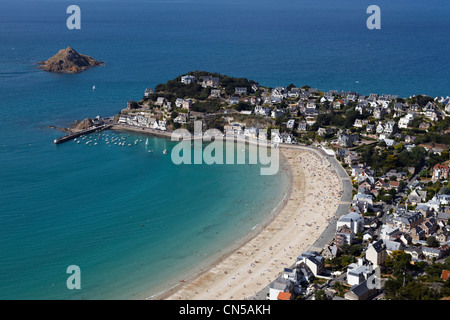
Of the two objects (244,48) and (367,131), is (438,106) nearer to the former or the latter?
(367,131)

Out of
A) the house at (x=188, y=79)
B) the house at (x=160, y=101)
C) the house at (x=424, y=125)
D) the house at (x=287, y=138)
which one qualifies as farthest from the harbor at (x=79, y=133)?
the house at (x=424, y=125)

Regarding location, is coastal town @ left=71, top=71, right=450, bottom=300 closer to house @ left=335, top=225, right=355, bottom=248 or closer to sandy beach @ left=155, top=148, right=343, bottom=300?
house @ left=335, top=225, right=355, bottom=248

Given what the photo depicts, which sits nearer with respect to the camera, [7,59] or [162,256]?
[162,256]

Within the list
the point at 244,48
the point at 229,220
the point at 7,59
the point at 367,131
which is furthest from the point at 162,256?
the point at 244,48

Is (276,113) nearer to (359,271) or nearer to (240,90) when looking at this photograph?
(240,90)

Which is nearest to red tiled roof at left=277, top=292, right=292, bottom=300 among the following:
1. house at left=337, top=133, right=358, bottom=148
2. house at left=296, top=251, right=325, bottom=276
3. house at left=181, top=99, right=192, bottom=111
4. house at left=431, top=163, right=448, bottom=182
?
house at left=296, top=251, right=325, bottom=276
